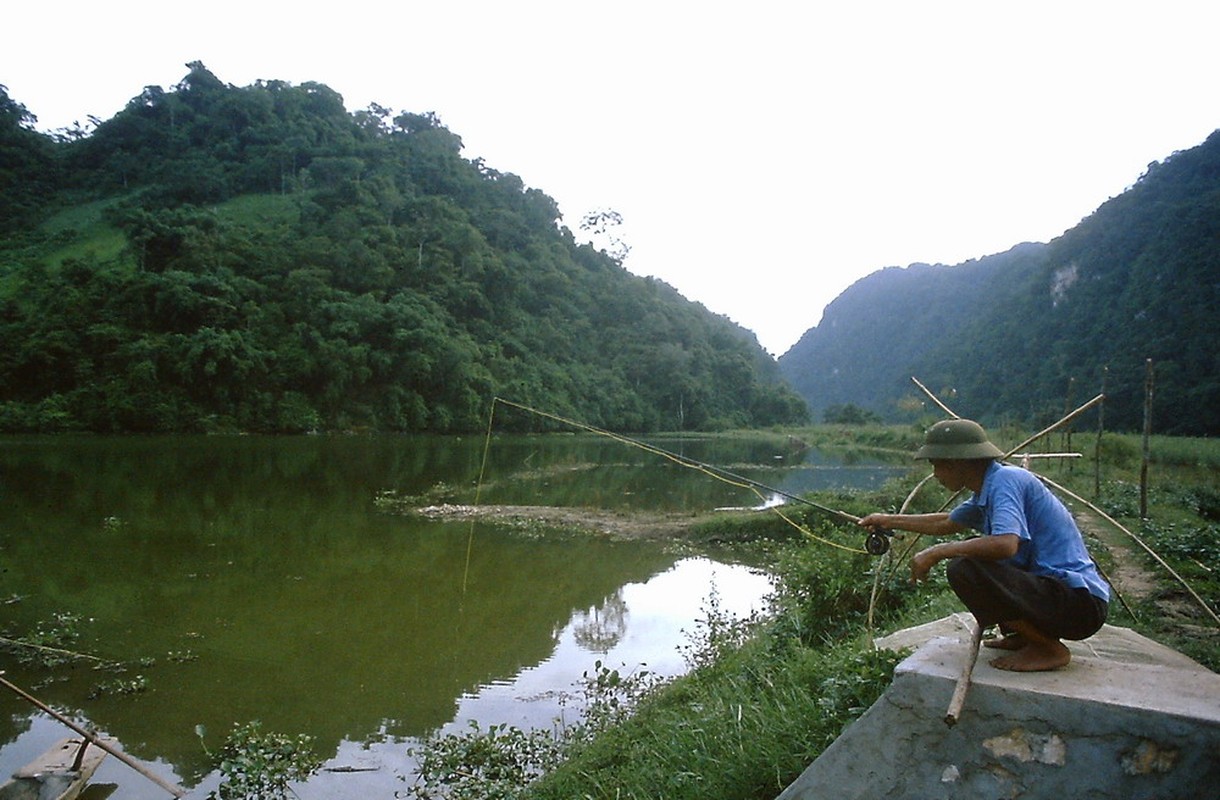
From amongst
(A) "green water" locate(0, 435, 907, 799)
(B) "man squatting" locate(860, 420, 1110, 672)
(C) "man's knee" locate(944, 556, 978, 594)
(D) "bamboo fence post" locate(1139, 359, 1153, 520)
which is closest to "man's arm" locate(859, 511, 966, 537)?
(B) "man squatting" locate(860, 420, 1110, 672)

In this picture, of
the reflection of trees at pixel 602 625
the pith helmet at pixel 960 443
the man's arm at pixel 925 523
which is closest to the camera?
the pith helmet at pixel 960 443

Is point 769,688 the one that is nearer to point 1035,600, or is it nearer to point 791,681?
point 791,681

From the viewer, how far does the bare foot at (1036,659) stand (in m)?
3.04

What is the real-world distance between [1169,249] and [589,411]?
3762 cm

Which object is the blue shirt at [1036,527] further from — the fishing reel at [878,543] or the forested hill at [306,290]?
the forested hill at [306,290]

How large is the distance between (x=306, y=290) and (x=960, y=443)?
150ft

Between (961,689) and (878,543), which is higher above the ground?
(878,543)

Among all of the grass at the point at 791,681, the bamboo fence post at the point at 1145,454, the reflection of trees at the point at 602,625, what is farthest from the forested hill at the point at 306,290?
the bamboo fence post at the point at 1145,454

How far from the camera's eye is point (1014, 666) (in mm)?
3033

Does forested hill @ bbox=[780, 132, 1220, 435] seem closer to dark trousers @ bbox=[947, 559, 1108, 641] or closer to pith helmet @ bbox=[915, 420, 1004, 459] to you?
pith helmet @ bbox=[915, 420, 1004, 459]

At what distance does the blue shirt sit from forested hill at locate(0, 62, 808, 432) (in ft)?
127

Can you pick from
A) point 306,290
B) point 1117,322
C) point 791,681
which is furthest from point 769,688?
point 306,290

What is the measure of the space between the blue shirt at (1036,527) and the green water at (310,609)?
4656 millimetres

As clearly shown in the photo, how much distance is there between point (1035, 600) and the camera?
3.01 meters
